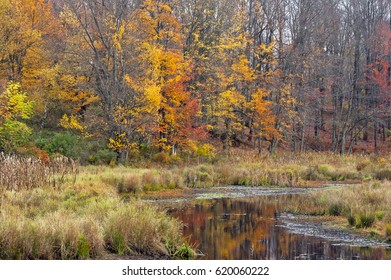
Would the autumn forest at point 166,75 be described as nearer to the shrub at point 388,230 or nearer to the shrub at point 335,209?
the shrub at point 335,209

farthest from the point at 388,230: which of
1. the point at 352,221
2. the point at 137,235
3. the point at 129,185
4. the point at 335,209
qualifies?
the point at 129,185

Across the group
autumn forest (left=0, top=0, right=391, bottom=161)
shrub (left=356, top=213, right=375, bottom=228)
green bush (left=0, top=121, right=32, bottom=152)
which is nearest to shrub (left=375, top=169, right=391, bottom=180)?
autumn forest (left=0, top=0, right=391, bottom=161)

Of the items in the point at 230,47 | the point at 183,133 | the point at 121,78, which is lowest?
the point at 183,133

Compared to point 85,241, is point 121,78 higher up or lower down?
higher up

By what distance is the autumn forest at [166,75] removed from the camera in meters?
33.7

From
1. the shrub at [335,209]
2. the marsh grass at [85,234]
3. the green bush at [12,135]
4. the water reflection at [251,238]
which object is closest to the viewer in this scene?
the marsh grass at [85,234]

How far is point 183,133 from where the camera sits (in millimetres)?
35531

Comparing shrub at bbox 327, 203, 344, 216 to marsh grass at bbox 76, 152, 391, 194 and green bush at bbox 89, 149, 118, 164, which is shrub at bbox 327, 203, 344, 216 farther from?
green bush at bbox 89, 149, 118, 164

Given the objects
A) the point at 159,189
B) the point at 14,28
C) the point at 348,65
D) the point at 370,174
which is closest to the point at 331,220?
the point at 159,189

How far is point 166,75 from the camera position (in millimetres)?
35656

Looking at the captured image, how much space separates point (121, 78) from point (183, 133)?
5110 mm

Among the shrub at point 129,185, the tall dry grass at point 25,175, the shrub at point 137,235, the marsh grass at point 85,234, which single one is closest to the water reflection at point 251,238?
the shrub at point 137,235

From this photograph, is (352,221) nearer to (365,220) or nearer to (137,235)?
(365,220)

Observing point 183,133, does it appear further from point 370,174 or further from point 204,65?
point 370,174
